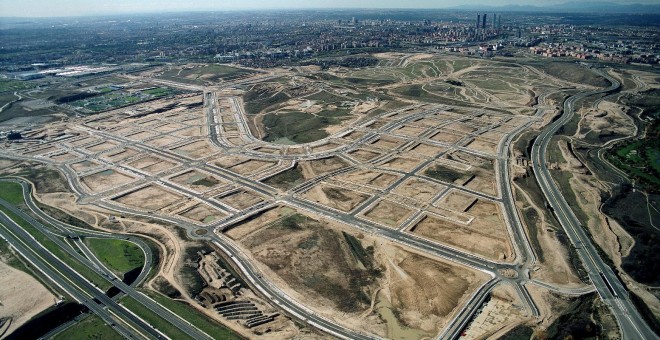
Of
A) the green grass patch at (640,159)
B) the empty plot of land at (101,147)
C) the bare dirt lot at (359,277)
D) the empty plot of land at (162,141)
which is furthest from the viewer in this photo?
the empty plot of land at (162,141)

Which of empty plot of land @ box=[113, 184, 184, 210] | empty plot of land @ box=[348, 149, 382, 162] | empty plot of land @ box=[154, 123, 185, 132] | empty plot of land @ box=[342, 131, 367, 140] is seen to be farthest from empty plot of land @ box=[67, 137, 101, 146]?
empty plot of land @ box=[348, 149, 382, 162]

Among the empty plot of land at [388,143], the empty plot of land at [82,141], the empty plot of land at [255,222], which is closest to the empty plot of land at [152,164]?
the empty plot of land at [82,141]

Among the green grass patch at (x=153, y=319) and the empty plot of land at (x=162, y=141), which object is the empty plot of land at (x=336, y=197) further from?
the empty plot of land at (x=162, y=141)

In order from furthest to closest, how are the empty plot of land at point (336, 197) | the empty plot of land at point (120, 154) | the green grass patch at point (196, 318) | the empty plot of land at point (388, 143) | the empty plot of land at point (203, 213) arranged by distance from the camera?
the empty plot of land at point (388, 143) → the empty plot of land at point (120, 154) → the empty plot of land at point (336, 197) → the empty plot of land at point (203, 213) → the green grass patch at point (196, 318)

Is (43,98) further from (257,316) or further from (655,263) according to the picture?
(655,263)

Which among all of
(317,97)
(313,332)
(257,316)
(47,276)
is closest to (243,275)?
(257,316)

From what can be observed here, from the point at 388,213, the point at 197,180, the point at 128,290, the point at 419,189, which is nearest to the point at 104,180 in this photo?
the point at 197,180

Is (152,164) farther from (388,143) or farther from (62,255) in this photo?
(388,143)

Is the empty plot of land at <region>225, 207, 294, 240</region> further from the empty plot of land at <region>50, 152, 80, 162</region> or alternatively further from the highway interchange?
the empty plot of land at <region>50, 152, 80, 162</region>
